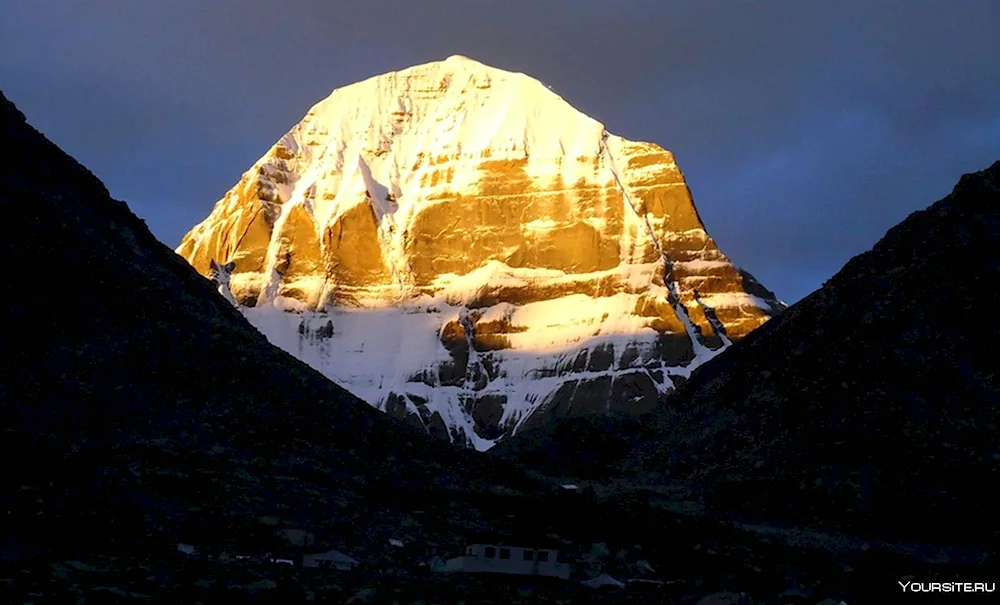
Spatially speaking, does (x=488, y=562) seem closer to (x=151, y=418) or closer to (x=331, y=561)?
(x=331, y=561)

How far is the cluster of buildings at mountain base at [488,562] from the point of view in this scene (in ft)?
237

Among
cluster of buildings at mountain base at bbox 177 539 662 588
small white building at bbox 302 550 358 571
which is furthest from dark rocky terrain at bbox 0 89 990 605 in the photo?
small white building at bbox 302 550 358 571

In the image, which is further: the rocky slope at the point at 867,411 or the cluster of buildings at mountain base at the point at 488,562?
the rocky slope at the point at 867,411

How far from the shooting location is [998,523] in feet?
321

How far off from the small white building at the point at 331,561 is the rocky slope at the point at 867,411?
37.3 metres

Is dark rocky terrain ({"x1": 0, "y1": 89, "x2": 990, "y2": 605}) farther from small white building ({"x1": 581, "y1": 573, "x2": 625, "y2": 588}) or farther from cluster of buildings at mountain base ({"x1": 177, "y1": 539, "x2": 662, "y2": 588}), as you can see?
cluster of buildings at mountain base ({"x1": 177, "y1": 539, "x2": 662, "y2": 588})

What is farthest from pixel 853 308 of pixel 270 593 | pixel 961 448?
pixel 270 593

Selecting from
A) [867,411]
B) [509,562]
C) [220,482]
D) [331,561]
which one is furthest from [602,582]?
[867,411]

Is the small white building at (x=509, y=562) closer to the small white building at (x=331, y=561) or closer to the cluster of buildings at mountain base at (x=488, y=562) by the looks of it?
the cluster of buildings at mountain base at (x=488, y=562)

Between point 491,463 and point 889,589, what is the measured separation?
42644 mm

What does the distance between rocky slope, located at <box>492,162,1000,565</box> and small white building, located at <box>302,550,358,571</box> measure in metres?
37.3

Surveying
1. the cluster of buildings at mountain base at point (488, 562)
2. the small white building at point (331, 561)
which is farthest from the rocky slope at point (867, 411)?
the small white building at point (331, 561)

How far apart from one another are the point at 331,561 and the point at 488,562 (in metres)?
7.35

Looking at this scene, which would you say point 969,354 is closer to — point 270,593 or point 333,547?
point 333,547
